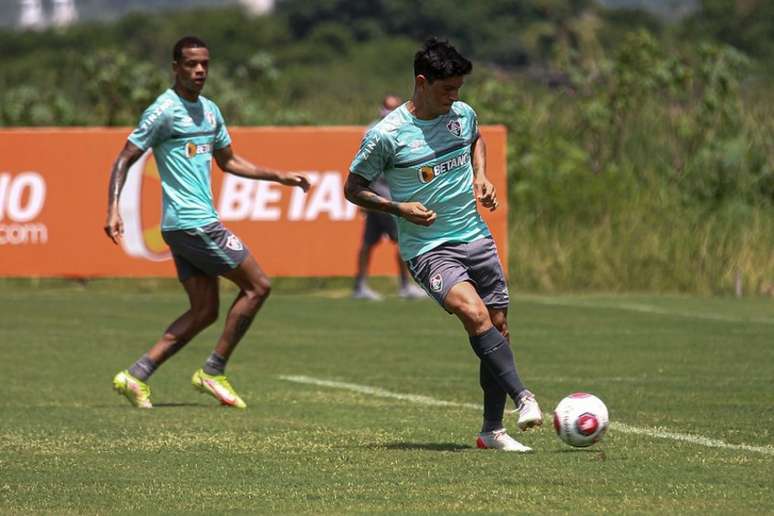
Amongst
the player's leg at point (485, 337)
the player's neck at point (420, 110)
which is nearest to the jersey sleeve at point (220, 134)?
the player's neck at point (420, 110)

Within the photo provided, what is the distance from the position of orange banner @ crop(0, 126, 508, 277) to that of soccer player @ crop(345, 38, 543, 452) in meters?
12.1

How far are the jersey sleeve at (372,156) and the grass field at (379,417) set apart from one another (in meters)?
1.35

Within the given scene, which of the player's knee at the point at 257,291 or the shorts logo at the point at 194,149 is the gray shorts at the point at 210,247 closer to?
the player's knee at the point at 257,291

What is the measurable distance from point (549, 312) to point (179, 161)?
325 inches

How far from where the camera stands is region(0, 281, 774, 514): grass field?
768 cm

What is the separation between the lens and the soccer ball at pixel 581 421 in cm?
867

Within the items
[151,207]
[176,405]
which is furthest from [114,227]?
[151,207]

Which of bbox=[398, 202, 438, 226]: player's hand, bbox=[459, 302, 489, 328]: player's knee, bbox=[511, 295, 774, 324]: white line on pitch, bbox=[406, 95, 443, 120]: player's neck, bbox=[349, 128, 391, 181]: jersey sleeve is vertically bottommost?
bbox=[511, 295, 774, 324]: white line on pitch

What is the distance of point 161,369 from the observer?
1423 cm

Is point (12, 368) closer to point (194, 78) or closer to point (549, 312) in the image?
point (194, 78)

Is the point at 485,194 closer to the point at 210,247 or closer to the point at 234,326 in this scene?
the point at 210,247

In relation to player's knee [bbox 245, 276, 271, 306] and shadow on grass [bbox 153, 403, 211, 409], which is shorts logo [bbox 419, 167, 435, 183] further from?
shadow on grass [bbox 153, 403, 211, 409]

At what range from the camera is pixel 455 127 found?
9250 millimetres

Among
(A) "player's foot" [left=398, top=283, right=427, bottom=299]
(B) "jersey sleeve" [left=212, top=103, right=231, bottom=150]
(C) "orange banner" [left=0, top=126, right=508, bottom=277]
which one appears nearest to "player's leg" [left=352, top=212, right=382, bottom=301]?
(A) "player's foot" [left=398, top=283, right=427, bottom=299]
